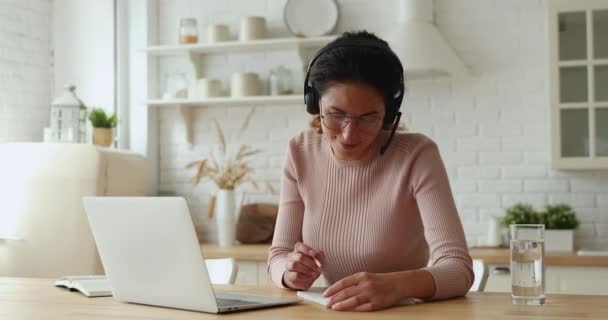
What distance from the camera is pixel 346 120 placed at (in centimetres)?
195

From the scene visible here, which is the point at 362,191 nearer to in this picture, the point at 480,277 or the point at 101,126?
the point at 480,277

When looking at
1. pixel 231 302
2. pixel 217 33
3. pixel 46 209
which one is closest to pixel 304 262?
pixel 231 302

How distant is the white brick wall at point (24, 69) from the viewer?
13.5 ft

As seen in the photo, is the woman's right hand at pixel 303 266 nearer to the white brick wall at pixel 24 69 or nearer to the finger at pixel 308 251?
the finger at pixel 308 251

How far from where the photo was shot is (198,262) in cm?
155

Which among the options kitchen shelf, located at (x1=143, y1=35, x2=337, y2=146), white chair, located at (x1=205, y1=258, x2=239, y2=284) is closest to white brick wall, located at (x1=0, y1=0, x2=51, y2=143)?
kitchen shelf, located at (x1=143, y1=35, x2=337, y2=146)

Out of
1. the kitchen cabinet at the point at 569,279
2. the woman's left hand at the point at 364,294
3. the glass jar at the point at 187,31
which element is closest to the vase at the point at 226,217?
the glass jar at the point at 187,31

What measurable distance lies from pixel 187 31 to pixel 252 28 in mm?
385

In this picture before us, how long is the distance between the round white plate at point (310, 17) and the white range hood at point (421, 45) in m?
0.39

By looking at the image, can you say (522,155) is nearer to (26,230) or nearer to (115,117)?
(115,117)

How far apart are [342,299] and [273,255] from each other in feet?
1.81

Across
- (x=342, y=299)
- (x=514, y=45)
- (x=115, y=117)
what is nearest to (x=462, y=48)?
(x=514, y=45)

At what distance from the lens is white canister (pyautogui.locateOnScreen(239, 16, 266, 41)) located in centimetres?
450

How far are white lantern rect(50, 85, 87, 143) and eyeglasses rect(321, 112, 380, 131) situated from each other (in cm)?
253
